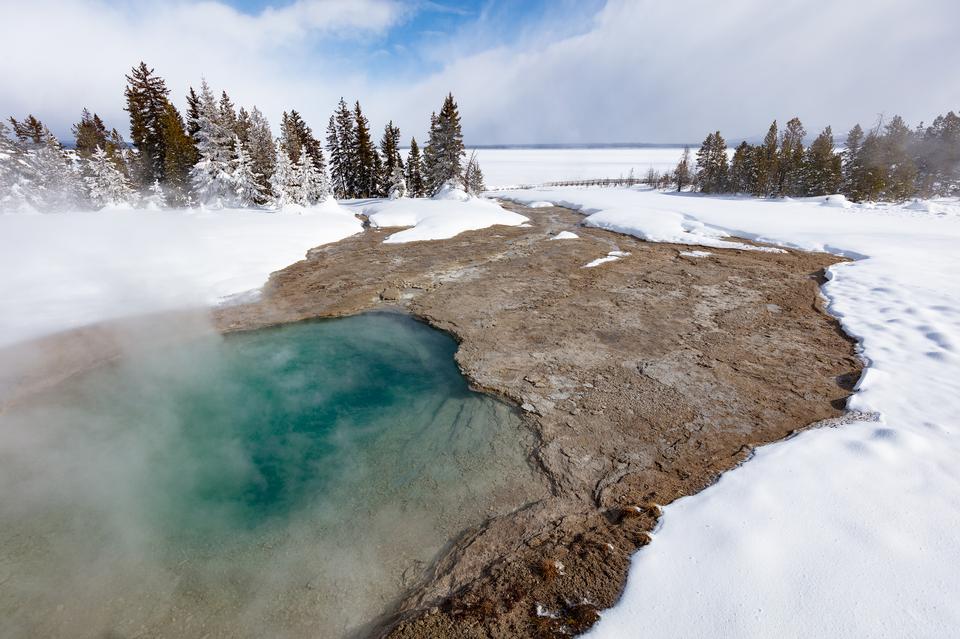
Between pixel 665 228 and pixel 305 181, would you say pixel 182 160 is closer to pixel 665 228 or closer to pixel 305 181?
pixel 305 181

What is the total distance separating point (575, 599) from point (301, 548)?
3.13 m

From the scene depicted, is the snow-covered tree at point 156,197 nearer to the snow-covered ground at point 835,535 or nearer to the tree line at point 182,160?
the tree line at point 182,160

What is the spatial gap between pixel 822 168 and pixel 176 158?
201 ft

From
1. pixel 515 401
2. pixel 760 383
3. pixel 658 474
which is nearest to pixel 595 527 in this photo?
pixel 658 474

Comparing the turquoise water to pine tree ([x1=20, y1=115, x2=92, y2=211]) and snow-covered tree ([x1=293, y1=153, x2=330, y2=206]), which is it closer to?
snow-covered tree ([x1=293, y1=153, x2=330, y2=206])

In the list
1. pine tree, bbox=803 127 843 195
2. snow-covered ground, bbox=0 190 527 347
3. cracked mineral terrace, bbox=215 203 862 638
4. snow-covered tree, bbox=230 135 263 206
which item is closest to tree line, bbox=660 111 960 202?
pine tree, bbox=803 127 843 195

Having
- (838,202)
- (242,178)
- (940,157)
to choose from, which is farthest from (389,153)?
(940,157)

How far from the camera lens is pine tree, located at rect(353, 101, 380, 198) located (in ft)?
134

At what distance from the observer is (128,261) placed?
13.7 meters

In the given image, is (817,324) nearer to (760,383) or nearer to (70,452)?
(760,383)

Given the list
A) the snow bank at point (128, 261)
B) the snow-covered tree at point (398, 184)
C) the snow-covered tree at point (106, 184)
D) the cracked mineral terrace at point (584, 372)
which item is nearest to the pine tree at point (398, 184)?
the snow-covered tree at point (398, 184)

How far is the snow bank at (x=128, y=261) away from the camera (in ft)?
33.6

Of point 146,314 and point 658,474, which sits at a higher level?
point 146,314

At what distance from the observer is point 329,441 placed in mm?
6273
